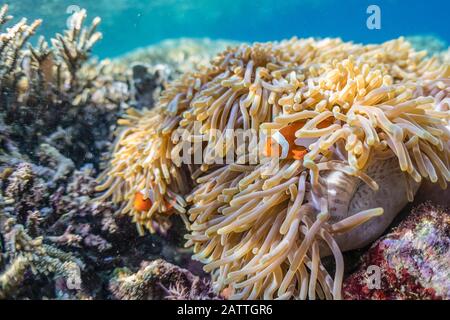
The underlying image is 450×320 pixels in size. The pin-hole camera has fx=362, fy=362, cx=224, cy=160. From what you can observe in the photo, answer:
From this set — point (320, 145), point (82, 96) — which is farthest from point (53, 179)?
point (320, 145)

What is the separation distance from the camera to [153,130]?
9.32 ft

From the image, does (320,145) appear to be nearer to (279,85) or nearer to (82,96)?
(279,85)

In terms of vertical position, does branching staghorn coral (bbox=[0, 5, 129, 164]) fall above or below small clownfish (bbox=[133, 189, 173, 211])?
above

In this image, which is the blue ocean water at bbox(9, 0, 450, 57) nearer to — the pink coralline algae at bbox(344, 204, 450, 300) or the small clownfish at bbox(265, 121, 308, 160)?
the small clownfish at bbox(265, 121, 308, 160)

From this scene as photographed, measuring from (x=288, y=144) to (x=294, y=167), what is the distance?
0.13 m

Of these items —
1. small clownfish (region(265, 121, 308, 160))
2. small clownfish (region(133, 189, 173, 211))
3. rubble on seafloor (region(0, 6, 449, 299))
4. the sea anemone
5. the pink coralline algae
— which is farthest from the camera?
small clownfish (region(133, 189, 173, 211))

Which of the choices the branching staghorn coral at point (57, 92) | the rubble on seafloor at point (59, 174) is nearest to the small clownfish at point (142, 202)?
the rubble on seafloor at point (59, 174)

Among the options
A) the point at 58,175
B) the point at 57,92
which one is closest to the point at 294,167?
the point at 58,175

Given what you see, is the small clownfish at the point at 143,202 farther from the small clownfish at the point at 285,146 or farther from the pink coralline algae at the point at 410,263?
the pink coralline algae at the point at 410,263

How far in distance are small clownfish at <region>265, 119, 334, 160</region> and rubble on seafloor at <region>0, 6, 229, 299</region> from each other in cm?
106

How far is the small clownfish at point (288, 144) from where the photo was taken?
6.34 ft

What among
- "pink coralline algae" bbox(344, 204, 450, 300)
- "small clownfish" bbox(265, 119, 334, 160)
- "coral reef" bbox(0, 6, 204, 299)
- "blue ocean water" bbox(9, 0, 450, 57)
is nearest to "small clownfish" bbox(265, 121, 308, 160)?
"small clownfish" bbox(265, 119, 334, 160)

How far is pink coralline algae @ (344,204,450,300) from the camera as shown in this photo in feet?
5.29

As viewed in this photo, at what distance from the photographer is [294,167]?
188 cm
